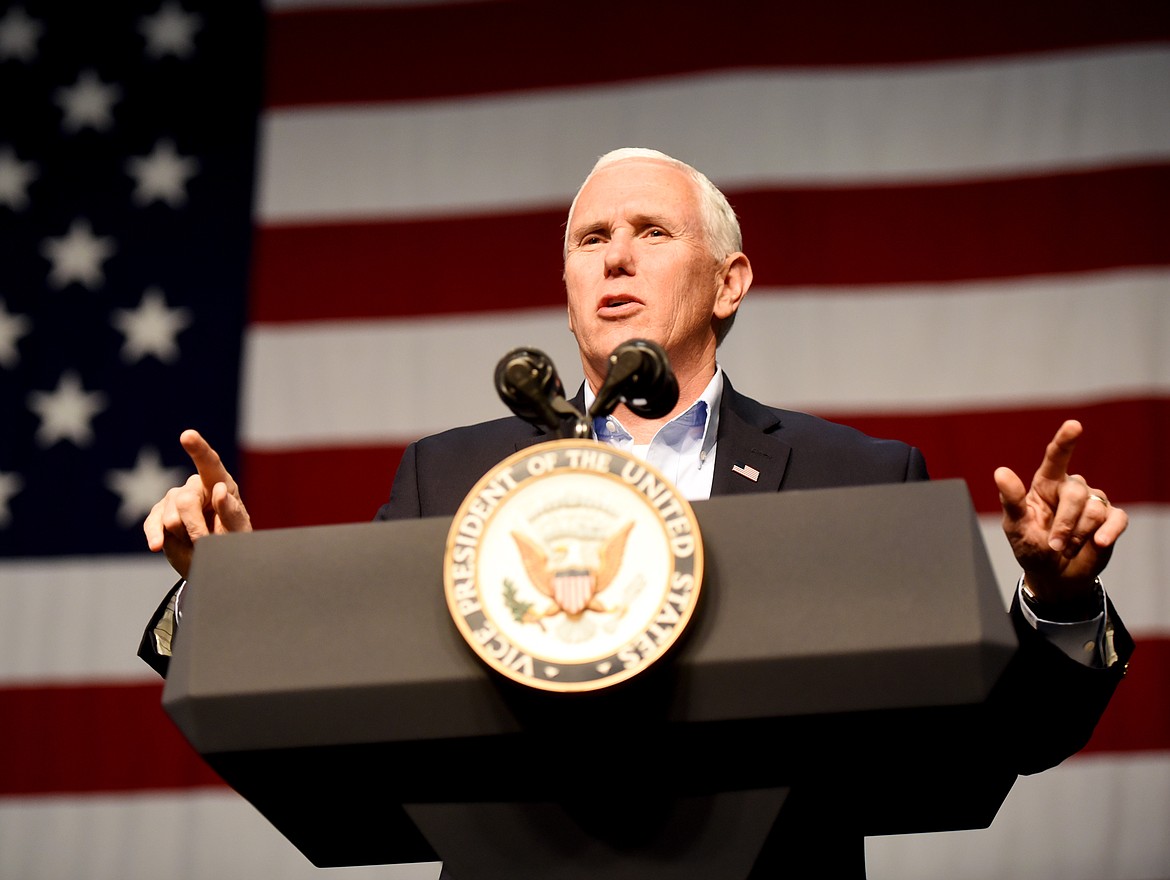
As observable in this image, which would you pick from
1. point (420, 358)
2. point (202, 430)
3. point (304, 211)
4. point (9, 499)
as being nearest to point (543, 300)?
point (420, 358)

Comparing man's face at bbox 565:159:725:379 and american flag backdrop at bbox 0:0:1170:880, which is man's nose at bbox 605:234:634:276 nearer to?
man's face at bbox 565:159:725:379

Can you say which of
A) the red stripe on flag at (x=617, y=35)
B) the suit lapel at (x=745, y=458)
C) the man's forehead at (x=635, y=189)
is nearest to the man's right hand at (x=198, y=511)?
the suit lapel at (x=745, y=458)

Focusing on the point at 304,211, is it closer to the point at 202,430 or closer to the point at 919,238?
the point at 202,430

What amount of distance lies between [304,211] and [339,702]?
9.37 feet

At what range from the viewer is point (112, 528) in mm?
3459

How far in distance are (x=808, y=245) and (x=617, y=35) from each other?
0.83 meters

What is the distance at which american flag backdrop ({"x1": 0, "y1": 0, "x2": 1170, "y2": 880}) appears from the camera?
124 inches

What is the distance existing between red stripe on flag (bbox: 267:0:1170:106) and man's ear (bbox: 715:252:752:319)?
1.68m

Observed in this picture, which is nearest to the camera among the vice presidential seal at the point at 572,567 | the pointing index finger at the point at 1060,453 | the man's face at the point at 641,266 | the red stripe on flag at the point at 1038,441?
the vice presidential seal at the point at 572,567

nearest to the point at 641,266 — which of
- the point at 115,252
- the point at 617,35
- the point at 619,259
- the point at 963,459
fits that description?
the point at 619,259

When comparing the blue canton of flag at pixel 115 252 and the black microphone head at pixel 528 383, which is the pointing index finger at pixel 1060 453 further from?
the blue canton of flag at pixel 115 252

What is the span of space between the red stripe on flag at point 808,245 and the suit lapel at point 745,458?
172 cm

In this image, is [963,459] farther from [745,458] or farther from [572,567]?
[572,567]

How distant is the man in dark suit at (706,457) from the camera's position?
119cm
